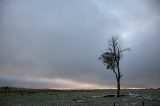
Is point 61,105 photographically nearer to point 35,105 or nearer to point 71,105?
point 71,105

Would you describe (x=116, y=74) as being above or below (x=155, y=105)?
above

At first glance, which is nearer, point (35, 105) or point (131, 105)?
point (131, 105)

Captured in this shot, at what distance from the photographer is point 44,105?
38.2 metres

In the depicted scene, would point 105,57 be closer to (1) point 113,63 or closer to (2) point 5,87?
(1) point 113,63

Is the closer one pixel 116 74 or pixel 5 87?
pixel 116 74

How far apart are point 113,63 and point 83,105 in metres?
28.3

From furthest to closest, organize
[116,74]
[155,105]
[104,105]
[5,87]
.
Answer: [5,87], [116,74], [104,105], [155,105]

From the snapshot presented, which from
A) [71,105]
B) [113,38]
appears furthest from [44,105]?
[113,38]

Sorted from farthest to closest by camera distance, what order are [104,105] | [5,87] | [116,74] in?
1. [5,87]
2. [116,74]
3. [104,105]

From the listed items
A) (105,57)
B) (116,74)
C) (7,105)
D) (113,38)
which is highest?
(113,38)

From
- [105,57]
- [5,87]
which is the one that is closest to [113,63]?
[105,57]

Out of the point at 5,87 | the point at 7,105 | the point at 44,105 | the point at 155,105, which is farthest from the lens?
the point at 5,87

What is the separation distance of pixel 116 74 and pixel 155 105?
27.5 metres

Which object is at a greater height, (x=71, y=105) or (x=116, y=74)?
(x=116, y=74)
